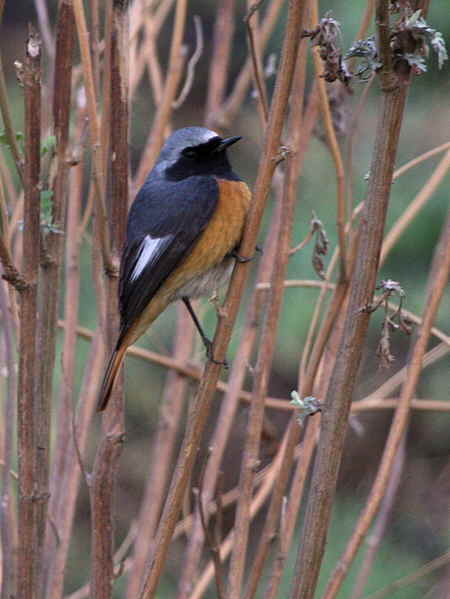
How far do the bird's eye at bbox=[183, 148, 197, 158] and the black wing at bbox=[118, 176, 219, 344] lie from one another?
184 millimetres

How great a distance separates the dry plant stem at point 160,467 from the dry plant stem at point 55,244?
2.06 ft

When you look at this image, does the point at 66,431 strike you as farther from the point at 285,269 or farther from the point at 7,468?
the point at 285,269

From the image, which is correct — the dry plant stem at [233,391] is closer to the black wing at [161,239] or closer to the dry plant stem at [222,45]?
the black wing at [161,239]

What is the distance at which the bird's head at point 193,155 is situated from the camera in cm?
312

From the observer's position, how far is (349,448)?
18.9 ft

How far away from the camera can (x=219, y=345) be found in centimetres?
188

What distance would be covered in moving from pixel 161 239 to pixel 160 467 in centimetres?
76

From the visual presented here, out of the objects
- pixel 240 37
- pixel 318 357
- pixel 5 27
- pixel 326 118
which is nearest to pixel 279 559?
pixel 318 357

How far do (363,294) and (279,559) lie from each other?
0.86m

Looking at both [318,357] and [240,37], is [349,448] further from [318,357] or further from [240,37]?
[318,357]

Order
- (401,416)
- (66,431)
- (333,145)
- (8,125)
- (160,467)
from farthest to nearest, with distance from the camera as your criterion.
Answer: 1. (160,467)
2. (66,431)
3. (333,145)
4. (401,416)
5. (8,125)

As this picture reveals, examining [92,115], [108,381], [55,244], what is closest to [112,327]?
[108,381]

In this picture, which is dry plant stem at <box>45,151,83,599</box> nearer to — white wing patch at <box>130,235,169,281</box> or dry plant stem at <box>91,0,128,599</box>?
dry plant stem at <box>91,0,128,599</box>

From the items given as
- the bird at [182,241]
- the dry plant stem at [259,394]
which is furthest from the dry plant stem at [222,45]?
the dry plant stem at [259,394]
